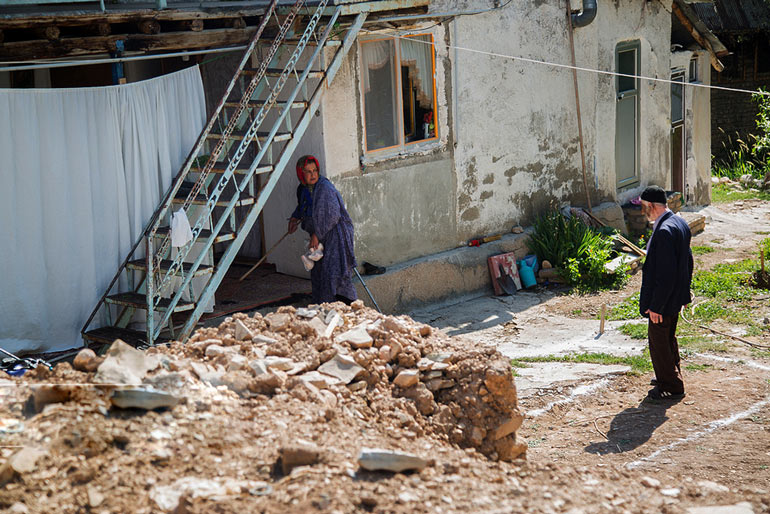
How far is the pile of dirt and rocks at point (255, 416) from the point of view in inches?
168

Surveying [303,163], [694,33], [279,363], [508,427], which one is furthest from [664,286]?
[694,33]

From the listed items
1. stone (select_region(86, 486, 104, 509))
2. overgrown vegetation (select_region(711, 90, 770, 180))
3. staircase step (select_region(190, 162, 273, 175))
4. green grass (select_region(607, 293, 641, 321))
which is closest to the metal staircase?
staircase step (select_region(190, 162, 273, 175))

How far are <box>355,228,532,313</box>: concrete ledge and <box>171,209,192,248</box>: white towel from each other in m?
2.67

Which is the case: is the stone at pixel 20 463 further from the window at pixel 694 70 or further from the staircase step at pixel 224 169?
the window at pixel 694 70

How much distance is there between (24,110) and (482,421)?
4.73 meters

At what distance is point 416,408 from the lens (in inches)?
230

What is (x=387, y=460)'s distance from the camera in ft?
14.8

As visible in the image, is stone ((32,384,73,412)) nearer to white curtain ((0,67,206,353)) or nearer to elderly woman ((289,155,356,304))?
white curtain ((0,67,206,353))

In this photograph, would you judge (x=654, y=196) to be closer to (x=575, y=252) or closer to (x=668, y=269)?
(x=668, y=269)

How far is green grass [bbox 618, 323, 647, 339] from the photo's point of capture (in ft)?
31.9

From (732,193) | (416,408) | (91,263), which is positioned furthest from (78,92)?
(732,193)

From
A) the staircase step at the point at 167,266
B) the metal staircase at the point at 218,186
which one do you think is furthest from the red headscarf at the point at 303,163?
the staircase step at the point at 167,266

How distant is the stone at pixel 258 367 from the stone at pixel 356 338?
26.5 inches

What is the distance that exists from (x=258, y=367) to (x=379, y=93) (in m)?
5.77
